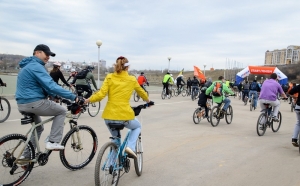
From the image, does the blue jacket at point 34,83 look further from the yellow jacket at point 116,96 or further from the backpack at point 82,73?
the backpack at point 82,73

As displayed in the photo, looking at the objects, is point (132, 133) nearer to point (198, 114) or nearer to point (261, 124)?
point (261, 124)

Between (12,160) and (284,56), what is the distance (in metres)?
129

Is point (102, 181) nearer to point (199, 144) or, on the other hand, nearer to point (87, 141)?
point (87, 141)

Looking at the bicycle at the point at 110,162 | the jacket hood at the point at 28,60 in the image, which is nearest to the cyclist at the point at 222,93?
the bicycle at the point at 110,162

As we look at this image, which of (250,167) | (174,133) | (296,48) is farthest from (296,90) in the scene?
(296,48)

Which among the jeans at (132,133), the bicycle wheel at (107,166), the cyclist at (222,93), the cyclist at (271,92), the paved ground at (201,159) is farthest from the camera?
the cyclist at (222,93)

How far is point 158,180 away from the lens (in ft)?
14.5

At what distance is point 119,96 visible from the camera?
3.86m

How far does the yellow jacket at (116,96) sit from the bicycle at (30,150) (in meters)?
0.51

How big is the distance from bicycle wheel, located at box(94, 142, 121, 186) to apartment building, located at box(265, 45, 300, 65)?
371 feet

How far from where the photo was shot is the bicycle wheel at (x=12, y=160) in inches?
146

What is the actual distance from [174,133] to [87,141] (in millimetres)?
3963

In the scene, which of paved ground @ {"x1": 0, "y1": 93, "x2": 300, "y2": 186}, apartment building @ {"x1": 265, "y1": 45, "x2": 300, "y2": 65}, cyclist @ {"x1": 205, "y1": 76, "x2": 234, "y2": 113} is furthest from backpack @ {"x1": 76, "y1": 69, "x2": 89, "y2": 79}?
apartment building @ {"x1": 265, "y1": 45, "x2": 300, "y2": 65}

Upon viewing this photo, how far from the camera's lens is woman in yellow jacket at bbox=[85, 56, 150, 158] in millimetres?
3840
